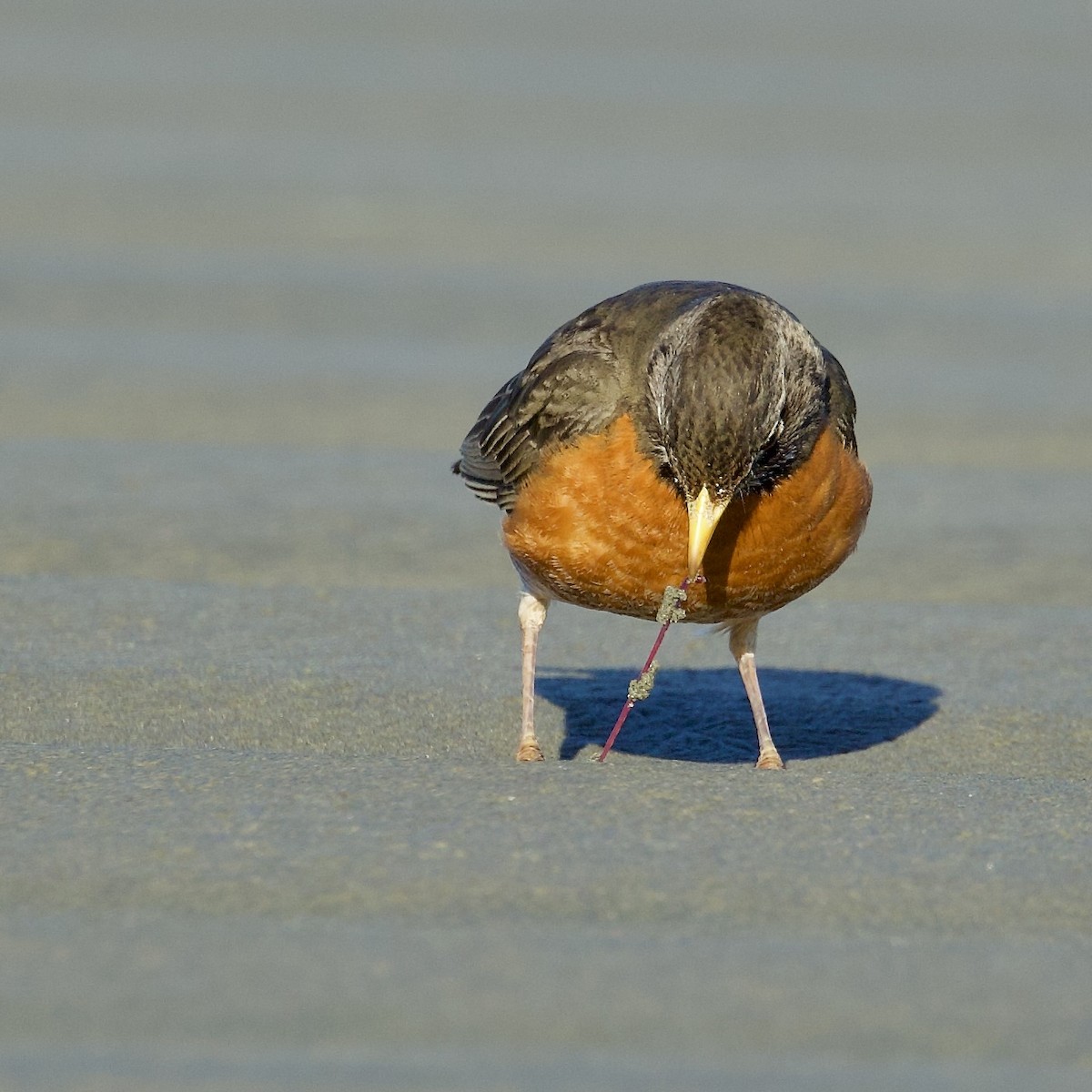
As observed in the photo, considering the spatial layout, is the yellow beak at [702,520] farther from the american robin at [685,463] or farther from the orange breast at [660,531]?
the orange breast at [660,531]

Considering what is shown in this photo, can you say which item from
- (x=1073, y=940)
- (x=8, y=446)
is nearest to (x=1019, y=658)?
(x=1073, y=940)

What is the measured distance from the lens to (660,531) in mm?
6297

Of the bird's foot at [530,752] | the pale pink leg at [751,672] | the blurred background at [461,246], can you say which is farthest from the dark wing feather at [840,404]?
the blurred background at [461,246]

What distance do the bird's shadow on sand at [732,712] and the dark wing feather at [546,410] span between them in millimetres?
883

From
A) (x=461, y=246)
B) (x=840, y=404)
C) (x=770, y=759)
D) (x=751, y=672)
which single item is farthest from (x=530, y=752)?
(x=461, y=246)

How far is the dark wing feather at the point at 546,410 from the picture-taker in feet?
21.5

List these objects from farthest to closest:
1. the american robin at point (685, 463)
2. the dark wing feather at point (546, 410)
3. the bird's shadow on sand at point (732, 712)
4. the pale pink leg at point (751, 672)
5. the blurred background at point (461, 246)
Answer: the blurred background at point (461, 246), the bird's shadow on sand at point (732, 712), the pale pink leg at point (751, 672), the dark wing feather at point (546, 410), the american robin at point (685, 463)

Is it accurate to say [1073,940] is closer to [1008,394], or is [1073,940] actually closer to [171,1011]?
[171,1011]

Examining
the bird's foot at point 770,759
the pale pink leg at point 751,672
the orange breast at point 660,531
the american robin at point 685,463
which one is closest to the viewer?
the american robin at point 685,463

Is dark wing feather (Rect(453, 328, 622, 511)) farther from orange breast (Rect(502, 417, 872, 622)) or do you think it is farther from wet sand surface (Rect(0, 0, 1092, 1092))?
wet sand surface (Rect(0, 0, 1092, 1092))

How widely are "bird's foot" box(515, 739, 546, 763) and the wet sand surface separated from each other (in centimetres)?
20

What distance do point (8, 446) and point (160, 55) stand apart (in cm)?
1156

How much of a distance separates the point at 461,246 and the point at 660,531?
33.6ft

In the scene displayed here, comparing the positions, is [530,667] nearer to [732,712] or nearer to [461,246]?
[732,712]
